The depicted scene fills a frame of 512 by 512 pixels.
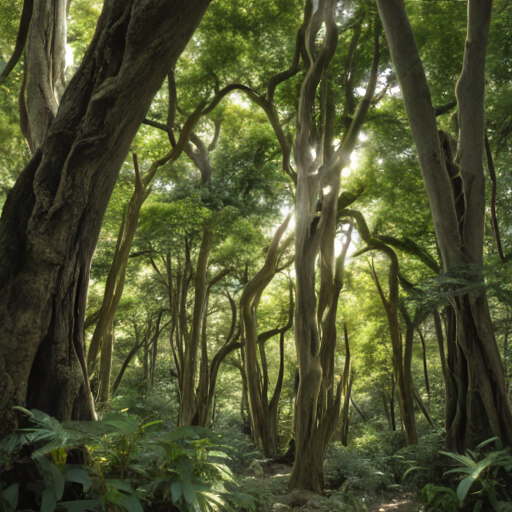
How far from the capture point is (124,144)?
295 cm

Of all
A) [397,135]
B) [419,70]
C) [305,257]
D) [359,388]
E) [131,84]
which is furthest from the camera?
[359,388]

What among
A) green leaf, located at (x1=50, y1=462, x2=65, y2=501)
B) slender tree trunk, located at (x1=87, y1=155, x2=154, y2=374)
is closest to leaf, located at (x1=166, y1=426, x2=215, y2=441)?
green leaf, located at (x1=50, y1=462, x2=65, y2=501)

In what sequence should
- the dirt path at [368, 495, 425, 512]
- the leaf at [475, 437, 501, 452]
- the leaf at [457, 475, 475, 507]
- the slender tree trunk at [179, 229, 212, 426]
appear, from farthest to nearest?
the slender tree trunk at [179, 229, 212, 426] < the dirt path at [368, 495, 425, 512] < the leaf at [475, 437, 501, 452] < the leaf at [457, 475, 475, 507]

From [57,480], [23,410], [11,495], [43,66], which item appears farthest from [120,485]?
[43,66]

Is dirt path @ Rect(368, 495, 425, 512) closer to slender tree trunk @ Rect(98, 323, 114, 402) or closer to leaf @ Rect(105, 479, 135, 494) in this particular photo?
leaf @ Rect(105, 479, 135, 494)

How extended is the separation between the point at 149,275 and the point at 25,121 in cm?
1360

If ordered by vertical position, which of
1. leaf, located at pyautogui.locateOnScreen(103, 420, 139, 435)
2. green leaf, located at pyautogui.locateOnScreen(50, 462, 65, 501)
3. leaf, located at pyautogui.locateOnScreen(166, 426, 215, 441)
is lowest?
green leaf, located at pyautogui.locateOnScreen(50, 462, 65, 501)

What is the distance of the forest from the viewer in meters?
2.66

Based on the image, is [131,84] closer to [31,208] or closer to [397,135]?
[31,208]

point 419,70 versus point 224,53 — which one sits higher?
point 224,53

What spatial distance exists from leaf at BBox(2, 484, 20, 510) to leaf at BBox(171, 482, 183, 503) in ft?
2.41

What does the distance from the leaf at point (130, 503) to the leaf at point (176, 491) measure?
195 mm

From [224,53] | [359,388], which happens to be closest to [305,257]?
[224,53]

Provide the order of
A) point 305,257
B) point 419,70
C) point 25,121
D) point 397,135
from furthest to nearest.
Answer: point 397,135 < point 305,257 < point 419,70 < point 25,121
